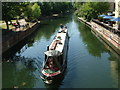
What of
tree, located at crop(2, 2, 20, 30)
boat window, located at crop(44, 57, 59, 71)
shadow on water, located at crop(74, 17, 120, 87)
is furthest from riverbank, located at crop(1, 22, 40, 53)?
shadow on water, located at crop(74, 17, 120, 87)

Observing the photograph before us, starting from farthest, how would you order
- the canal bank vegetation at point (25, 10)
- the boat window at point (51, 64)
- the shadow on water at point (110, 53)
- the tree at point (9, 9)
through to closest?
the canal bank vegetation at point (25, 10) → the tree at point (9, 9) → the shadow on water at point (110, 53) → the boat window at point (51, 64)

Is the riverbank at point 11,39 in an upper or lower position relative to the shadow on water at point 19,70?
upper

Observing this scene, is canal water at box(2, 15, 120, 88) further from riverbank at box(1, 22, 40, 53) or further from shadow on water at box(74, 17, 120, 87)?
riverbank at box(1, 22, 40, 53)

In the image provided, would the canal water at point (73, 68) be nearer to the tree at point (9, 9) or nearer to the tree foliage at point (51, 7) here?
the tree at point (9, 9)

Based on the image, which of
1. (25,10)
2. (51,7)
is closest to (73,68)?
(25,10)

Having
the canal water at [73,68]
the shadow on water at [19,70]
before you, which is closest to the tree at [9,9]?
the canal water at [73,68]

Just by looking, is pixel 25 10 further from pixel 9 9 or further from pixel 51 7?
pixel 51 7

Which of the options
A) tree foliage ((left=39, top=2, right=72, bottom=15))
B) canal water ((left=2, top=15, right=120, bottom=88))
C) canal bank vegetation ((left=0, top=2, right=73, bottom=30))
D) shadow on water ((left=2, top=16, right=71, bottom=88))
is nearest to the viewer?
canal water ((left=2, top=15, right=120, bottom=88))

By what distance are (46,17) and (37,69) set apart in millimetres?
84533

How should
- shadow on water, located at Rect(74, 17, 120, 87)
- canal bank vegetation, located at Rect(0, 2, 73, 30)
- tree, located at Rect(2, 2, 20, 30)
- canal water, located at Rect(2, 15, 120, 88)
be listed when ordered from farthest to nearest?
canal bank vegetation, located at Rect(0, 2, 73, 30)
tree, located at Rect(2, 2, 20, 30)
shadow on water, located at Rect(74, 17, 120, 87)
canal water, located at Rect(2, 15, 120, 88)

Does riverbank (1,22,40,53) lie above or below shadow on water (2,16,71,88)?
above

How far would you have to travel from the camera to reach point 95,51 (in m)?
37.9

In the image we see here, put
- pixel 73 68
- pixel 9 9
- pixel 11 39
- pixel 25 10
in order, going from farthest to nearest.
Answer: pixel 25 10 → pixel 9 9 → pixel 11 39 → pixel 73 68

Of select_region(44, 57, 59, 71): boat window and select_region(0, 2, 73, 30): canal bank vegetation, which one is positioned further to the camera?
select_region(0, 2, 73, 30): canal bank vegetation
